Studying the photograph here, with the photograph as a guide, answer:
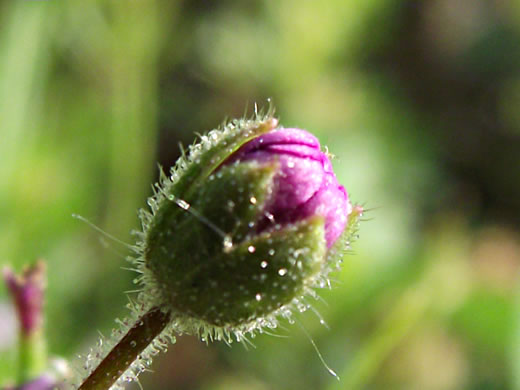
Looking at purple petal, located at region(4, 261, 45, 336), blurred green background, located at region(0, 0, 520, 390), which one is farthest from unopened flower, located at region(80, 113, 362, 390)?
blurred green background, located at region(0, 0, 520, 390)

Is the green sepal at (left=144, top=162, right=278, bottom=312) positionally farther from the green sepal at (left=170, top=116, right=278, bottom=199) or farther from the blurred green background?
the blurred green background

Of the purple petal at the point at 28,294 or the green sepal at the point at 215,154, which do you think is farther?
the purple petal at the point at 28,294

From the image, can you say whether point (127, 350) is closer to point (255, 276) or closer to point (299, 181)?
point (255, 276)

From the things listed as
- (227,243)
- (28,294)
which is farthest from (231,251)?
(28,294)

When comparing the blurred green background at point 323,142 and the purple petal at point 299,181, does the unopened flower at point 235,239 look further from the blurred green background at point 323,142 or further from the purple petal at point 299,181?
the blurred green background at point 323,142

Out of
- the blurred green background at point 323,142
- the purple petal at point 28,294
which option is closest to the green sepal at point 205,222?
the purple petal at point 28,294
